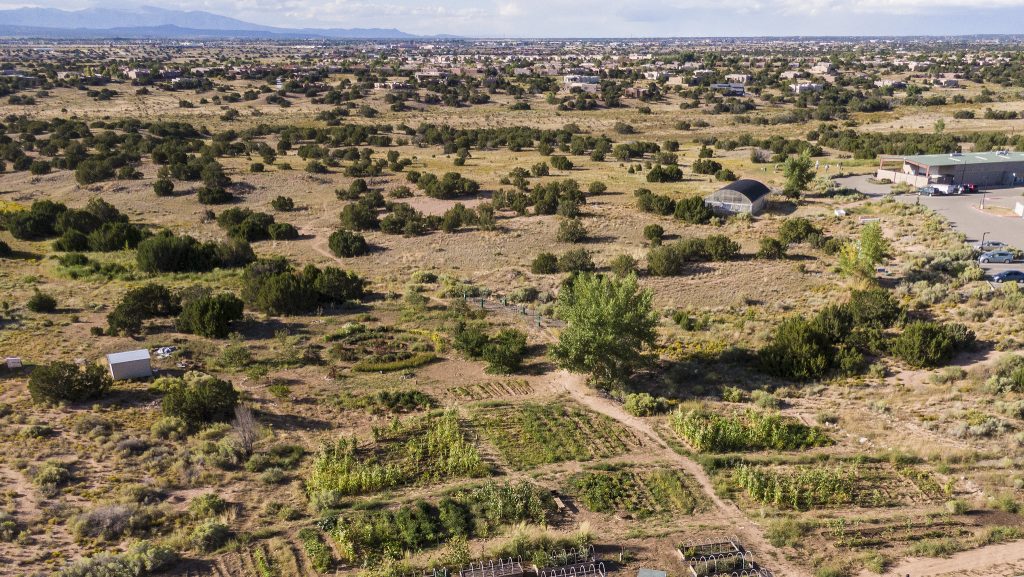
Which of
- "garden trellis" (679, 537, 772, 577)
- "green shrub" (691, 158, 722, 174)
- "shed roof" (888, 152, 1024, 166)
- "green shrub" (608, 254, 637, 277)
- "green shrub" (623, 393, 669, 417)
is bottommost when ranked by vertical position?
"garden trellis" (679, 537, 772, 577)

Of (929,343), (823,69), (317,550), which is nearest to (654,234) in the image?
(929,343)

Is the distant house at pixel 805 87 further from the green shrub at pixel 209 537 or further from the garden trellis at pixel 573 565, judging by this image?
the green shrub at pixel 209 537

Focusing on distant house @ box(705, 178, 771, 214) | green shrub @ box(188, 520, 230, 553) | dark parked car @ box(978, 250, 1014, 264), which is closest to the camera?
green shrub @ box(188, 520, 230, 553)

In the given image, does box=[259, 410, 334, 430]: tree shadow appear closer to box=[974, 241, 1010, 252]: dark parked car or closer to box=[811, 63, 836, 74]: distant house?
box=[974, 241, 1010, 252]: dark parked car

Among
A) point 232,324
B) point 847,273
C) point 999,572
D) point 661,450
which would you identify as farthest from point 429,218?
point 999,572

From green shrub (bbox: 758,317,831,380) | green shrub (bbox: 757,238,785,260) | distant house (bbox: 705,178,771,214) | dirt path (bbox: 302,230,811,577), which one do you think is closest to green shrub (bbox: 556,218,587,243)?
distant house (bbox: 705,178,771,214)

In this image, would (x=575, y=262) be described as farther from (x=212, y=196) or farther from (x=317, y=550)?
(x=212, y=196)
